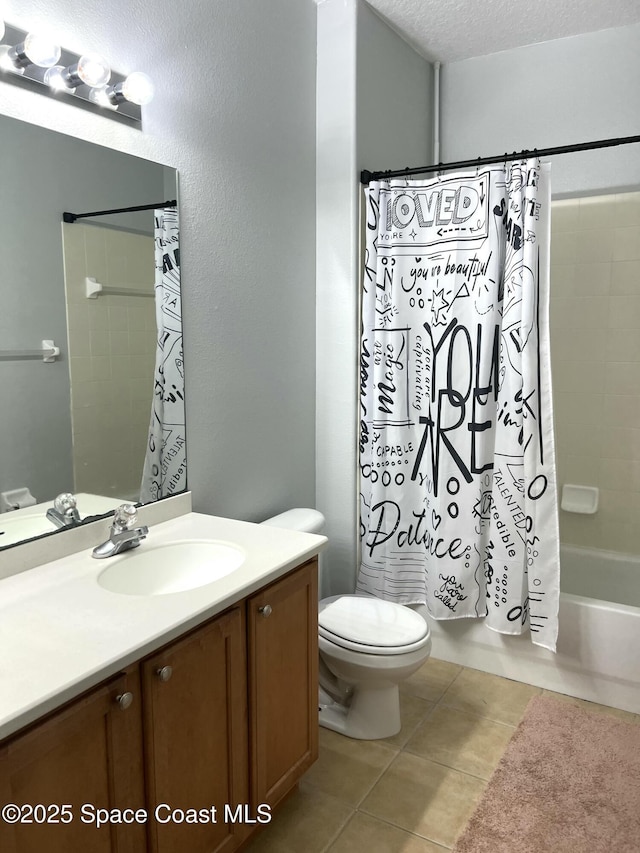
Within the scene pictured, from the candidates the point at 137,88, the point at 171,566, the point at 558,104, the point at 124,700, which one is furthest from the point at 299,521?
the point at 558,104

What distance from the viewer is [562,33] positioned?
2.89 m

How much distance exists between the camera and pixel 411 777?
2.12 metres

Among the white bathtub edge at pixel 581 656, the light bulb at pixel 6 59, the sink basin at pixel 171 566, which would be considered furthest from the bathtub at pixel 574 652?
the light bulb at pixel 6 59

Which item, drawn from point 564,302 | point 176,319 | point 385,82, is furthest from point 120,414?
point 564,302

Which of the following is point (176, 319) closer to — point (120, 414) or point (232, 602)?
point (120, 414)

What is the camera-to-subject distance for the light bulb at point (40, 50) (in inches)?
59.9

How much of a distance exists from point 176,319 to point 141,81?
0.67m

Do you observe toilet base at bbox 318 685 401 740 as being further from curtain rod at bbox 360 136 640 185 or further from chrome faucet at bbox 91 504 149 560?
curtain rod at bbox 360 136 640 185

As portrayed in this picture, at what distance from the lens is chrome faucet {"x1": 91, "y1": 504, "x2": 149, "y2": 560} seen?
1.75m

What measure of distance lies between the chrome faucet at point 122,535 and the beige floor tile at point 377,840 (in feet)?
3.29

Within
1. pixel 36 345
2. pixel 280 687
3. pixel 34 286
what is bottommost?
pixel 280 687

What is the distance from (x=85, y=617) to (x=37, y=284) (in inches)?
32.7

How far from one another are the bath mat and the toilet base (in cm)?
38

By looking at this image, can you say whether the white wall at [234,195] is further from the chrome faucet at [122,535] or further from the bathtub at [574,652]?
the bathtub at [574,652]
